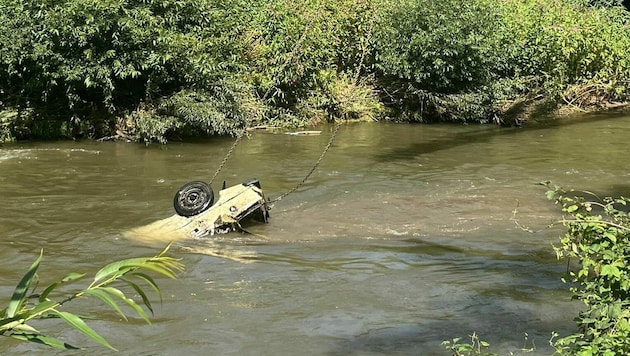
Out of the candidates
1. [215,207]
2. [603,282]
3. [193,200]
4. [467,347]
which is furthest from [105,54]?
[603,282]

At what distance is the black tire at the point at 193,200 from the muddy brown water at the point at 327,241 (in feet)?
1.64

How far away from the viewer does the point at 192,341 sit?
5.80 m

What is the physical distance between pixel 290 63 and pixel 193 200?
955 cm

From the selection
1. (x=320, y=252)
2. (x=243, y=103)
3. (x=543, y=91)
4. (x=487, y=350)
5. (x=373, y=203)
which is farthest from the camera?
(x=543, y=91)

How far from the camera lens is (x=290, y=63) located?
720 inches

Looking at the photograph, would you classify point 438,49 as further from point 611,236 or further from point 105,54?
point 611,236

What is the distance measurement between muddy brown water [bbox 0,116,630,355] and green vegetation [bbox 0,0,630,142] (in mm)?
1031

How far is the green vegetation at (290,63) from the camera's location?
1492 cm

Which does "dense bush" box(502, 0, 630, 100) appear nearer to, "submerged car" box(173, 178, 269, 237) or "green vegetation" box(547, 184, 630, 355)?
"submerged car" box(173, 178, 269, 237)

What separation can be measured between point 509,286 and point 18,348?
4353mm

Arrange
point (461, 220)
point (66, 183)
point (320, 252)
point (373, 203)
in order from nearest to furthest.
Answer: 1. point (320, 252)
2. point (461, 220)
3. point (373, 203)
4. point (66, 183)

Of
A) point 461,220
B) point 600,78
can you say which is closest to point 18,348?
point 461,220

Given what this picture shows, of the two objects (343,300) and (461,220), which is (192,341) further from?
(461,220)

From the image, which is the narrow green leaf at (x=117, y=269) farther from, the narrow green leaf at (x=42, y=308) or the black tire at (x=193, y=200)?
the black tire at (x=193, y=200)
